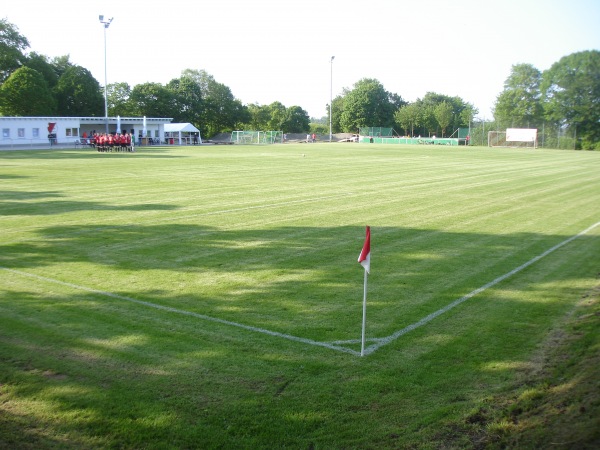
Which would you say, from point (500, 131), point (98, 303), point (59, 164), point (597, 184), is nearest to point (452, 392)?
point (98, 303)

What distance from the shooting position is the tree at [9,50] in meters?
82.4

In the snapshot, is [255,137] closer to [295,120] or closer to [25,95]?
[295,120]

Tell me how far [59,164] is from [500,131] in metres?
73.9

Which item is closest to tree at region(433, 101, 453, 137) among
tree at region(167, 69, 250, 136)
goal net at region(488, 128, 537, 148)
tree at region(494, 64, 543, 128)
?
tree at region(494, 64, 543, 128)

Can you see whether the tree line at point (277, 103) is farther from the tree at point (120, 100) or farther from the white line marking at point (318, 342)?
the white line marking at point (318, 342)

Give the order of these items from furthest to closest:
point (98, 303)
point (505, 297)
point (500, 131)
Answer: point (500, 131) < point (505, 297) < point (98, 303)

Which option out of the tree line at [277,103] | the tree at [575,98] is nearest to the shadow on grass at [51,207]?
the tree line at [277,103]

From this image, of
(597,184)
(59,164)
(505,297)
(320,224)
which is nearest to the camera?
(505,297)

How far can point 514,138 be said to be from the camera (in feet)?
283

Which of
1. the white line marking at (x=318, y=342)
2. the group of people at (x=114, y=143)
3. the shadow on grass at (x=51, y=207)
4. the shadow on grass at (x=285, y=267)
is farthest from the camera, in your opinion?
the group of people at (x=114, y=143)

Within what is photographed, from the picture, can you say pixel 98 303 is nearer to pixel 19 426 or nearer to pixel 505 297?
pixel 19 426

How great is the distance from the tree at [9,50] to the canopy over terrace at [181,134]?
88.9ft

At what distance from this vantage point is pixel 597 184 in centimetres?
2772

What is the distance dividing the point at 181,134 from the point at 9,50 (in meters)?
30.3
